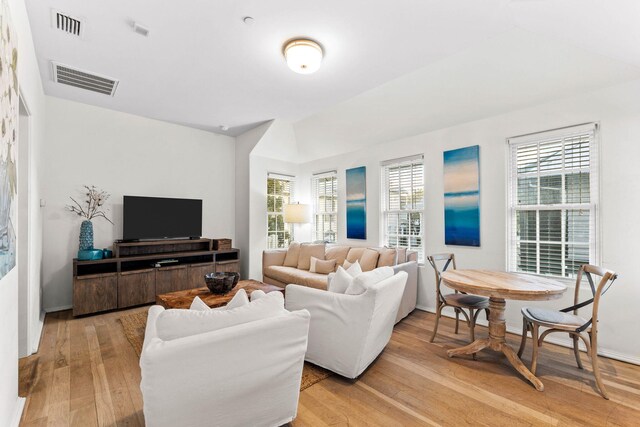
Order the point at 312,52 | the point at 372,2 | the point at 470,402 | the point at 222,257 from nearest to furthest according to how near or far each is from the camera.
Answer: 1. the point at 470,402
2. the point at 372,2
3. the point at 312,52
4. the point at 222,257

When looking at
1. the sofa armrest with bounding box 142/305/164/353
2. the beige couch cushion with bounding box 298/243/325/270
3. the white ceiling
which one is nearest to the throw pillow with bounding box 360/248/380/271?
the beige couch cushion with bounding box 298/243/325/270

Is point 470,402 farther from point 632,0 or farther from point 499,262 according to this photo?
point 632,0

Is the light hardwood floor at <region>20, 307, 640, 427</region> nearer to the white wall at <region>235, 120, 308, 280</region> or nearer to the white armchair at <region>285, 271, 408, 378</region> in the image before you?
the white armchair at <region>285, 271, 408, 378</region>

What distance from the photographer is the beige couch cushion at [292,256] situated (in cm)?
498

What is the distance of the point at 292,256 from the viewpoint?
5.02 meters

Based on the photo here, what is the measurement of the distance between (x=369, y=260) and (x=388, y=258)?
11.1 inches

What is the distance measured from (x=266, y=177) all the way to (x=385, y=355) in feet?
12.4

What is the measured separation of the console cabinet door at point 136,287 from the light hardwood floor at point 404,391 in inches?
43.0

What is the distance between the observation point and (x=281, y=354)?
1.62 m

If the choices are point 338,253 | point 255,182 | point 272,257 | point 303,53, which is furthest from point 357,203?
point 303,53

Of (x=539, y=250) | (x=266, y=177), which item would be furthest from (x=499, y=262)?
(x=266, y=177)

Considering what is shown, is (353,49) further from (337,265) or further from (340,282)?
A: (337,265)

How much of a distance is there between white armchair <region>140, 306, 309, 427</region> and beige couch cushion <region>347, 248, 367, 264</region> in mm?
2690

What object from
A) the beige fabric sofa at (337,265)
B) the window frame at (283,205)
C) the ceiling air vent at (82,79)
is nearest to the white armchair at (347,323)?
the beige fabric sofa at (337,265)
